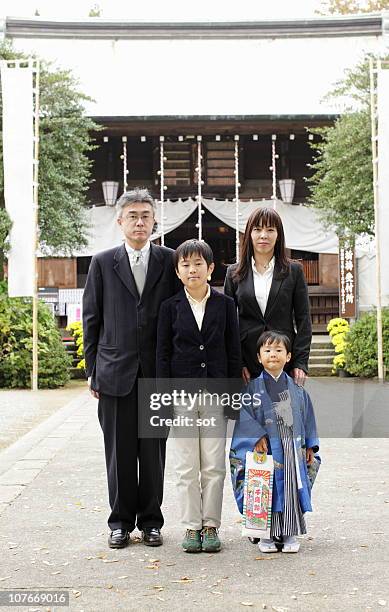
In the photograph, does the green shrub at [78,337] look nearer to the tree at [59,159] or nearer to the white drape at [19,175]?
the tree at [59,159]

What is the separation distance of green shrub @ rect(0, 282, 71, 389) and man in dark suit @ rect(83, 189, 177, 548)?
29.2 ft

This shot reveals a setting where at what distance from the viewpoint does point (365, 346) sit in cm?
1396

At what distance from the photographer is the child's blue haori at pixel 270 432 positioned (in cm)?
418

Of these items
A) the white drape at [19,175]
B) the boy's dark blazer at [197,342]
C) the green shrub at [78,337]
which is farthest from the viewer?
the green shrub at [78,337]

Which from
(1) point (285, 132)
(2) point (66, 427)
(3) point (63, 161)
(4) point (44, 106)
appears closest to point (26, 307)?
(3) point (63, 161)

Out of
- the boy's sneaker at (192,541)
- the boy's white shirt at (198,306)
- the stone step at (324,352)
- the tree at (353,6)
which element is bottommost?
the boy's sneaker at (192,541)

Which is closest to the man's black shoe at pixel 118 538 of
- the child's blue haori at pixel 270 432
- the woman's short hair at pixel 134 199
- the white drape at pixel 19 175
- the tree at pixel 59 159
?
the child's blue haori at pixel 270 432

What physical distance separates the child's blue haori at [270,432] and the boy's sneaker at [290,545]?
153 millimetres

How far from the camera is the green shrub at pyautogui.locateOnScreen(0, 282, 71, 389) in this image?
1324cm

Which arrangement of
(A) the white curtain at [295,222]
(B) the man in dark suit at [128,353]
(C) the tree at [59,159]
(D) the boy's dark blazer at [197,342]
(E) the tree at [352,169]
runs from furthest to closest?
1. (A) the white curtain at [295,222]
2. (C) the tree at [59,159]
3. (E) the tree at [352,169]
4. (B) the man in dark suit at [128,353]
5. (D) the boy's dark blazer at [197,342]

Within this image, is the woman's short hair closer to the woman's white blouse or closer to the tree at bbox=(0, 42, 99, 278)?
the woman's white blouse

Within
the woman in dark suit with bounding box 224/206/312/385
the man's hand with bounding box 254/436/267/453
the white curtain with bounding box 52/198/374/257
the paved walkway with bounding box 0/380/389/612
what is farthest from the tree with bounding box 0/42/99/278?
the man's hand with bounding box 254/436/267/453

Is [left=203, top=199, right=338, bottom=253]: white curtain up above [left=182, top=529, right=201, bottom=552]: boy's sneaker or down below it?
above

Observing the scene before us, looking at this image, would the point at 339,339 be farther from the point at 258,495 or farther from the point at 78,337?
the point at 258,495
